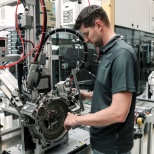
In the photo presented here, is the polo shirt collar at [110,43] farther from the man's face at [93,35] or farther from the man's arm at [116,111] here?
the man's arm at [116,111]

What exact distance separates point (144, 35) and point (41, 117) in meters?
3.24

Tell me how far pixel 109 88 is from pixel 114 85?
0.28 ft

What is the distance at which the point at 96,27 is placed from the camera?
1.20 m

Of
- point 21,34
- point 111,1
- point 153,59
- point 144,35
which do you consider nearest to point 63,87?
point 21,34

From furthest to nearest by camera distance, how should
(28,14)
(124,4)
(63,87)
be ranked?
1. (124,4)
2. (63,87)
3. (28,14)

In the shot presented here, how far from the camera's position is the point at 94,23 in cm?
119

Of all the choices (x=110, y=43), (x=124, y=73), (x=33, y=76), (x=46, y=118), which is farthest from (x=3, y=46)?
(x=124, y=73)

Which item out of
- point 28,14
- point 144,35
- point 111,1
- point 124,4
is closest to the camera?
point 28,14

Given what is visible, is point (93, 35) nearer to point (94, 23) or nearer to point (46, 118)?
point (94, 23)

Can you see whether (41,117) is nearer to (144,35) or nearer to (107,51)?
(107,51)

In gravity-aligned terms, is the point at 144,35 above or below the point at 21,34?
above

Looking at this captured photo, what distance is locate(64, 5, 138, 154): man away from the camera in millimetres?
1085

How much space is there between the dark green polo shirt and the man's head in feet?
0.27

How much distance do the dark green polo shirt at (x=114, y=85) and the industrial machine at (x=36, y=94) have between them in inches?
9.8
